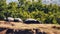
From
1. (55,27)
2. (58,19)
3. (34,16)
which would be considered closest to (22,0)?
(34,16)

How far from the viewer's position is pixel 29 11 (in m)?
22.3

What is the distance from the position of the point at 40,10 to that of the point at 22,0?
7.84 ft

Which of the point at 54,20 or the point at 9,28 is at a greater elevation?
the point at 9,28

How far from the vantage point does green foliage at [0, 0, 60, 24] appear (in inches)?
768

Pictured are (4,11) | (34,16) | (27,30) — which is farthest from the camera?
(4,11)

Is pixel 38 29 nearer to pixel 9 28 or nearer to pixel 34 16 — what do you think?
pixel 9 28

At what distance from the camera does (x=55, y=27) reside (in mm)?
10344

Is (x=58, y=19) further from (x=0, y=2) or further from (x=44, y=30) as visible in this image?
(x=44, y=30)

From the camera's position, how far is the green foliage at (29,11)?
1951cm

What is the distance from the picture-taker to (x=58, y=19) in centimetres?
1817

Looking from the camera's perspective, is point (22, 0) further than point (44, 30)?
Yes

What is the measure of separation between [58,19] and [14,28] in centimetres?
867

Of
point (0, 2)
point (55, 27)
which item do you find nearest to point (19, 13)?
point (0, 2)

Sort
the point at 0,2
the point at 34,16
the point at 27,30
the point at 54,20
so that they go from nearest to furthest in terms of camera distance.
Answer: the point at 27,30 → the point at 54,20 → the point at 34,16 → the point at 0,2
